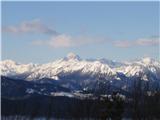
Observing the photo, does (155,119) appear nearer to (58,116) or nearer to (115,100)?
(115,100)

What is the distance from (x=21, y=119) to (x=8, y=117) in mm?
4937

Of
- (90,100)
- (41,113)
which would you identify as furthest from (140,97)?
(41,113)

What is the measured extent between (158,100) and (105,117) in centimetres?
3034

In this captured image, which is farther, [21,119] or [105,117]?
[21,119]

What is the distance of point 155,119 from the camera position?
9769 centimetres

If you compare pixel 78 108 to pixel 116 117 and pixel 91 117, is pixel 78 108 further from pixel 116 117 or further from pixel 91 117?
pixel 116 117

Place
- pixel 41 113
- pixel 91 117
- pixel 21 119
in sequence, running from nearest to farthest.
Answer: pixel 91 117, pixel 21 119, pixel 41 113

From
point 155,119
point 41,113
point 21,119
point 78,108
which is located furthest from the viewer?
point 41,113

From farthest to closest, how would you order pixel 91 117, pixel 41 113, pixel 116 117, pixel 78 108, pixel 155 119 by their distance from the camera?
pixel 41 113, pixel 78 108, pixel 91 117, pixel 155 119, pixel 116 117

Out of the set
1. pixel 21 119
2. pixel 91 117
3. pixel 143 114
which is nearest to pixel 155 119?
pixel 143 114

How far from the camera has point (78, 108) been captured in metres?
121

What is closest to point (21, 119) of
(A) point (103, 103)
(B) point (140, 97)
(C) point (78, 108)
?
(C) point (78, 108)

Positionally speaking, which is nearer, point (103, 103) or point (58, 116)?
point (103, 103)

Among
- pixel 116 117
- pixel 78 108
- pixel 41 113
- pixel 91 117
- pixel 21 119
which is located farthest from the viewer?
pixel 41 113
